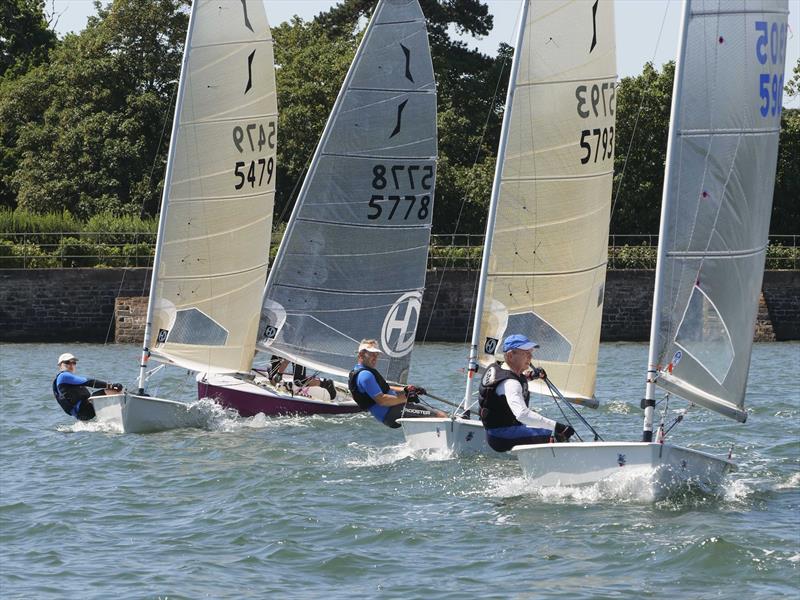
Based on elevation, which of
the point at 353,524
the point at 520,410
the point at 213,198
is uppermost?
the point at 213,198

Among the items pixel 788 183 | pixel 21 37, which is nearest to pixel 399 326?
pixel 788 183

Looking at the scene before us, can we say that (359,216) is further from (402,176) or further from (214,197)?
Answer: (214,197)

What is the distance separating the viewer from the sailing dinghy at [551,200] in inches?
557

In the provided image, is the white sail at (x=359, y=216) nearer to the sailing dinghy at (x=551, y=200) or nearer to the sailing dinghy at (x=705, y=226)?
the sailing dinghy at (x=551, y=200)

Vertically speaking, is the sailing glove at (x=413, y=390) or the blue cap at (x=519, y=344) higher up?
the blue cap at (x=519, y=344)

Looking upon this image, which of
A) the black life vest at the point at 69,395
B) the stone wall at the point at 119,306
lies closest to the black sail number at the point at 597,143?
the black life vest at the point at 69,395

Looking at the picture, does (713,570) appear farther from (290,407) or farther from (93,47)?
(93,47)

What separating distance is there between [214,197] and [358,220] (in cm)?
174

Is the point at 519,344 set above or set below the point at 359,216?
below

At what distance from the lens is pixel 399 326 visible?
17750mm

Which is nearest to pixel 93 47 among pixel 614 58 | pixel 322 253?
pixel 322 253

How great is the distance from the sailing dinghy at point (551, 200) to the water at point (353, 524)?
1522mm

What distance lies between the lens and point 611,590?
894 cm

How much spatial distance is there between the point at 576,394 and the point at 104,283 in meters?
20.9
